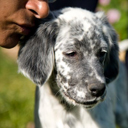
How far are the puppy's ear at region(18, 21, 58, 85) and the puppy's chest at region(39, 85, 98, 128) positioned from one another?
0.24m

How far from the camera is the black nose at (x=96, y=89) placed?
2973mm

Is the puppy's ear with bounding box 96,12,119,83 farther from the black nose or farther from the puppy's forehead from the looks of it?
the black nose

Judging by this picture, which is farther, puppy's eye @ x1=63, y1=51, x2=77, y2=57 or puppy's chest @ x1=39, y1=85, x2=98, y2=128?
puppy's chest @ x1=39, y1=85, x2=98, y2=128

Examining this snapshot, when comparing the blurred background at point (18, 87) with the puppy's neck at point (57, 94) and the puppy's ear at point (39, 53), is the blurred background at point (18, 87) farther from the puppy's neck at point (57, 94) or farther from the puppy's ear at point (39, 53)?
the puppy's ear at point (39, 53)

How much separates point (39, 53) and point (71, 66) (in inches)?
12.6

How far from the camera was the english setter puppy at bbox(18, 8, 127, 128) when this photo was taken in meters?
3.09

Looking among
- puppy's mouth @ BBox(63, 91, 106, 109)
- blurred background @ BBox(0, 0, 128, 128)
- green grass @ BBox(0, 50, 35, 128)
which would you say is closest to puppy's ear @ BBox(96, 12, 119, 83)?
puppy's mouth @ BBox(63, 91, 106, 109)

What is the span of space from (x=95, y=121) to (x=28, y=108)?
2.10 metres

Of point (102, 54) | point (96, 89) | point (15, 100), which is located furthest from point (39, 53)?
point (15, 100)

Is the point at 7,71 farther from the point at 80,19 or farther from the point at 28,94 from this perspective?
the point at 80,19

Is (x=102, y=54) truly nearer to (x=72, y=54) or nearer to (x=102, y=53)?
(x=102, y=53)

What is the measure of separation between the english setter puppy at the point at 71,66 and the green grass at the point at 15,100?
5.01 feet

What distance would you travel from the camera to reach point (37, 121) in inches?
140

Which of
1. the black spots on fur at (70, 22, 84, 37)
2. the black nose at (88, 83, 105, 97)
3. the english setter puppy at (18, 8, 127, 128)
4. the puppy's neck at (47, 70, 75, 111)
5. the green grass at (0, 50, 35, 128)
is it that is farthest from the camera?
the green grass at (0, 50, 35, 128)
